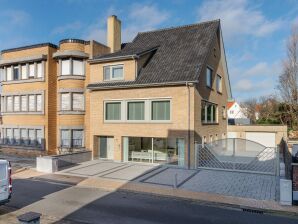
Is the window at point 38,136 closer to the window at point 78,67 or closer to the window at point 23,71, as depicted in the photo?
the window at point 23,71

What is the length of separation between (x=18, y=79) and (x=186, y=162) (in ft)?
57.8

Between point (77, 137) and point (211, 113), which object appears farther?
point (211, 113)

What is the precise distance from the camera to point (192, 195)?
41.8ft

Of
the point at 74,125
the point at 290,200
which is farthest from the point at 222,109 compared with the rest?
the point at 290,200

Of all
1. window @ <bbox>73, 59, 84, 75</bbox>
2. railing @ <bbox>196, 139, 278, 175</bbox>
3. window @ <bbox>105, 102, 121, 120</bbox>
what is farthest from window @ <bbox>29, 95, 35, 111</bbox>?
railing @ <bbox>196, 139, 278, 175</bbox>

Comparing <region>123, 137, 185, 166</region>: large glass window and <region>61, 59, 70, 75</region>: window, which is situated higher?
<region>61, 59, 70, 75</region>: window

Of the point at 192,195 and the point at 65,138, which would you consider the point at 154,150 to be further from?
the point at 65,138

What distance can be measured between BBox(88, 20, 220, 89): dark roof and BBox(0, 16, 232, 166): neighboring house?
84 millimetres

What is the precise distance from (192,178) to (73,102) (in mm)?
12967

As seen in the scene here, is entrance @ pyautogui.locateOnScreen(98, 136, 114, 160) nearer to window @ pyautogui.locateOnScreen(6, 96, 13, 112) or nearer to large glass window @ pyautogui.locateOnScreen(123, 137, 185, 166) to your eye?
large glass window @ pyautogui.locateOnScreen(123, 137, 185, 166)

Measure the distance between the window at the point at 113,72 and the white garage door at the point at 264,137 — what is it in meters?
18.4

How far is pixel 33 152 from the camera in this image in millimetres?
24406

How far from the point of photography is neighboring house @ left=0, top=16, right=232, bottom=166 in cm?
1972

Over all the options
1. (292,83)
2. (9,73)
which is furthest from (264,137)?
(9,73)
